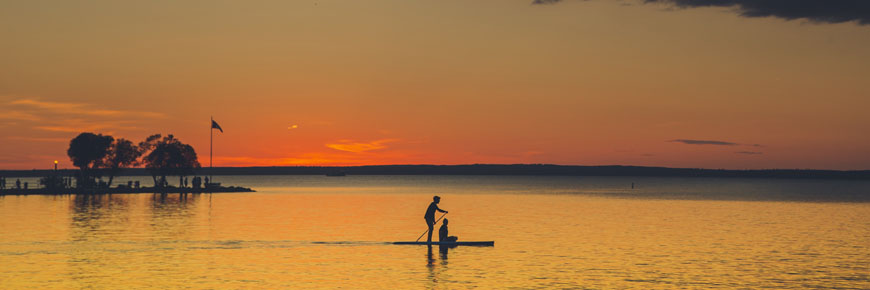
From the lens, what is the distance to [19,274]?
30016mm

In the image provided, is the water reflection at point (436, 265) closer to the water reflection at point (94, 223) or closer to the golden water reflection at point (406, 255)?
the golden water reflection at point (406, 255)

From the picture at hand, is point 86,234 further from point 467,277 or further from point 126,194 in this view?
point 126,194

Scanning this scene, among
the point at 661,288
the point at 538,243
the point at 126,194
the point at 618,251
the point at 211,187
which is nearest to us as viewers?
the point at 661,288

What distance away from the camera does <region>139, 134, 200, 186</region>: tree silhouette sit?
148m

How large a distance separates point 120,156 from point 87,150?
6093mm

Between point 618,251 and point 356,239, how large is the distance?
14162 millimetres

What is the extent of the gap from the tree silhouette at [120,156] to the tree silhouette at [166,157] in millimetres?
2490

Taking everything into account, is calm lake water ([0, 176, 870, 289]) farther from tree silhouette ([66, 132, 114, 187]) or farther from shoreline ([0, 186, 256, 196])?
tree silhouette ([66, 132, 114, 187])

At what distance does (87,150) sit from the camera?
13788 centimetres

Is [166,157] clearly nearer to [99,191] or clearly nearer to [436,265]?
[99,191]

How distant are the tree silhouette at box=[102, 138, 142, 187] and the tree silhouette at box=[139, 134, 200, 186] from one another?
8.17 ft

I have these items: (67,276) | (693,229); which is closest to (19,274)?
(67,276)

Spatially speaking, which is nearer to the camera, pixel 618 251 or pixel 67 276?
pixel 67 276

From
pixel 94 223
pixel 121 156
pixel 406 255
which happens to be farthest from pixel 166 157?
pixel 406 255
